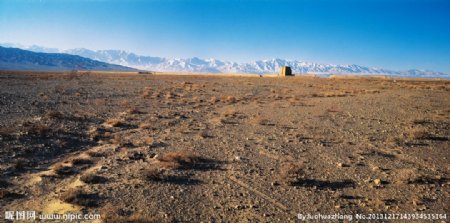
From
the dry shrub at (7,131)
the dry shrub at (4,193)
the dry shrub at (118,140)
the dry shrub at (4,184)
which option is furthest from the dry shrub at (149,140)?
the dry shrub at (4,193)

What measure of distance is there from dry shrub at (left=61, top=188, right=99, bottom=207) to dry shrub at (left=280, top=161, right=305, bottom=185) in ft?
15.2

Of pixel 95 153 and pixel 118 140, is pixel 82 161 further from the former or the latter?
pixel 118 140

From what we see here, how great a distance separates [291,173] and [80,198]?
5266 millimetres

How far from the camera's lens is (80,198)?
292 inches

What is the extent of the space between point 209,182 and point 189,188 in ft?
2.08

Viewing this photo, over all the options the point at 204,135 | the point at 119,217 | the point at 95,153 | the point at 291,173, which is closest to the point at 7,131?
the point at 95,153

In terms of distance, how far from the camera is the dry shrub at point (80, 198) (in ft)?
23.8

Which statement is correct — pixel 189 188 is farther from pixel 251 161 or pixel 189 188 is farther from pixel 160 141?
pixel 160 141

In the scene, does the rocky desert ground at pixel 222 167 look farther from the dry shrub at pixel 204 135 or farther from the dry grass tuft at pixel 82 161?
the dry shrub at pixel 204 135

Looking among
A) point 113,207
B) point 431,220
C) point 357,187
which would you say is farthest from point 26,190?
point 431,220

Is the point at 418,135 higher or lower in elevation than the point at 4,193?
higher

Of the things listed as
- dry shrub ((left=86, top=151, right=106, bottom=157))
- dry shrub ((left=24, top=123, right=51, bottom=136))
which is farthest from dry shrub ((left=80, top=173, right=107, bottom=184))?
dry shrub ((left=24, top=123, right=51, bottom=136))

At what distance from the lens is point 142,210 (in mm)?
7105

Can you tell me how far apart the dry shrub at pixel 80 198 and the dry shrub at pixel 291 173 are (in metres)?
4.64
